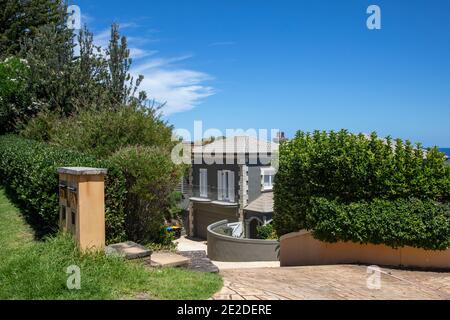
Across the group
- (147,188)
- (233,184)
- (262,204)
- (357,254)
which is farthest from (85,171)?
(233,184)

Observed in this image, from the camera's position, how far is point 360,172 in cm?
1007

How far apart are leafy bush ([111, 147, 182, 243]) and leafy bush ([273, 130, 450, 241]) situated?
354cm

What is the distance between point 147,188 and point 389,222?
17.9 feet

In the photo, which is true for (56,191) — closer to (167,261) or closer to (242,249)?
(167,261)

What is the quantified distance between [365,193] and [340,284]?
3.04m

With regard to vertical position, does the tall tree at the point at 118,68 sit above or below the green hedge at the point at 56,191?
above

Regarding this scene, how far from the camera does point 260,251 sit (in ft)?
57.2

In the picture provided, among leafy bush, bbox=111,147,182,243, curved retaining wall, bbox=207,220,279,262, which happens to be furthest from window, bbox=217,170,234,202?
leafy bush, bbox=111,147,182,243

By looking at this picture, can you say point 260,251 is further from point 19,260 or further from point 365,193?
point 19,260

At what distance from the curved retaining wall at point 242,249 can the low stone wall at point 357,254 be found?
16.0 feet

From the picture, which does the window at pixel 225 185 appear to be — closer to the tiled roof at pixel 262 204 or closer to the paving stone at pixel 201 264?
the tiled roof at pixel 262 204

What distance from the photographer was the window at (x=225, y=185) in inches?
1170

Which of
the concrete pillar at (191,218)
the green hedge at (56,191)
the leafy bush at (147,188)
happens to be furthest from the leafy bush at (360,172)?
the concrete pillar at (191,218)
